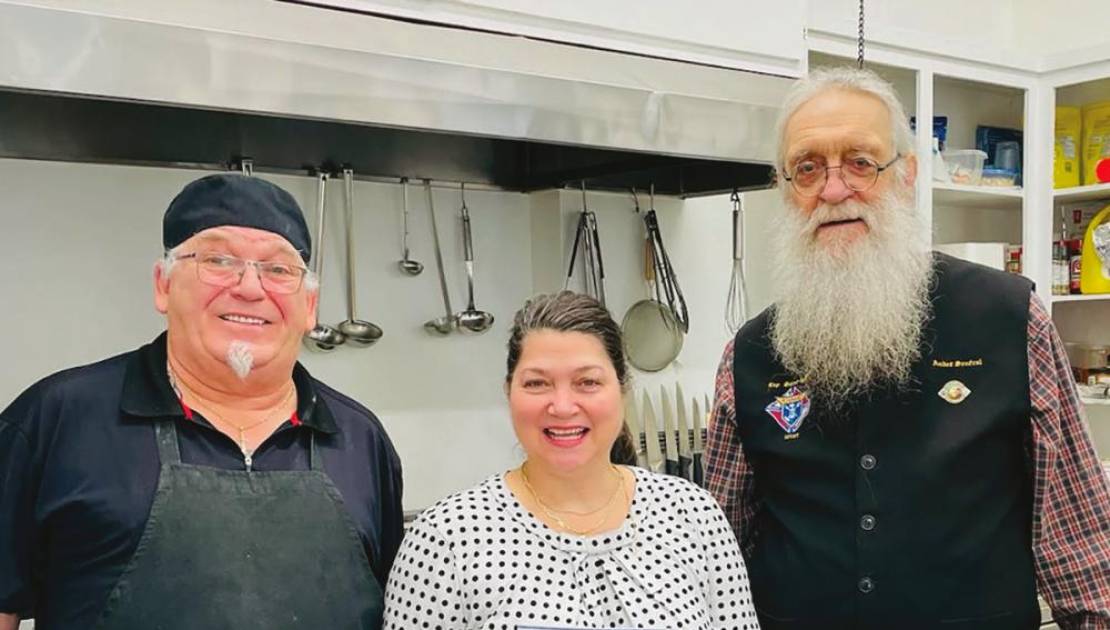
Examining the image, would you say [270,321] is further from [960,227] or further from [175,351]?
[960,227]

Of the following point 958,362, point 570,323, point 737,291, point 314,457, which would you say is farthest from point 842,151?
point 737,291

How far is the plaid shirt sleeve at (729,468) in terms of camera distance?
4.65ft

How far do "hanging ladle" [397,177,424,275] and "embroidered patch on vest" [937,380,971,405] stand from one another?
106 cm

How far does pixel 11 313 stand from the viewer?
1.66m

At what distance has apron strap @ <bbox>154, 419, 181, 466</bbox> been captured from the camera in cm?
113

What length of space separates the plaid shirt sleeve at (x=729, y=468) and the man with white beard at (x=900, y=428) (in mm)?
50

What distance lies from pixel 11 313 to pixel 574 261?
1.06 m

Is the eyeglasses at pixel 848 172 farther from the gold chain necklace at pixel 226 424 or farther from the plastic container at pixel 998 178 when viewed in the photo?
the plastic container at pixel 998 178

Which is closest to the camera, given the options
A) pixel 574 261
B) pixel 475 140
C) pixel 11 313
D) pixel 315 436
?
pixel 315 436

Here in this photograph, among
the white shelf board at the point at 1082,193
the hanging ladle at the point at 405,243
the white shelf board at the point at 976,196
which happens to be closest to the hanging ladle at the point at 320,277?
the hanging ladle at the point at 405,243

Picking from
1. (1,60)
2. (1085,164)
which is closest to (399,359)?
(1,60)

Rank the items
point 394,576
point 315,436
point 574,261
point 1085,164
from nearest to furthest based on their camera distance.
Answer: point 394,576 < point 315,436 < point 574,261 < point 1085,164

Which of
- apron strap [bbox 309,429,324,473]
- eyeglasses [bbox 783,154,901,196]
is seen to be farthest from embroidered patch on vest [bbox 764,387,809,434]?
apron strap [bbox 309,429,324,473]

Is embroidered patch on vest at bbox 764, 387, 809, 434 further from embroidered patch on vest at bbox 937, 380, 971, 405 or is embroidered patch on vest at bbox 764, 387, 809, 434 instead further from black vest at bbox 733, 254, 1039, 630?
embroidered patch on vest at bbox 937, 380, 971, 405
